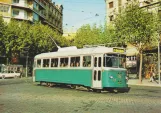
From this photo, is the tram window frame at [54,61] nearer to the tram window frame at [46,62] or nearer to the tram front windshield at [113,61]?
the tram window frame at [46,62]

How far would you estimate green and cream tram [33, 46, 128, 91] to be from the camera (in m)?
20.6

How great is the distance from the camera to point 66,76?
24.3m

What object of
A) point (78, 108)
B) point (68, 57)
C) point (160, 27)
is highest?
point (160, 27)

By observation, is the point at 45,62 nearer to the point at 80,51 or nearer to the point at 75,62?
the point at 75,62

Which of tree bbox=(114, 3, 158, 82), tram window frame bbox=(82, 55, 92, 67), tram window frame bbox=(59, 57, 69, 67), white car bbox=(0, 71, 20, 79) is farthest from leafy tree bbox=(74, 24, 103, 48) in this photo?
tram window frame bbox=(82, 55, 92, 67)

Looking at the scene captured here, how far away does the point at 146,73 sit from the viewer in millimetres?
46250

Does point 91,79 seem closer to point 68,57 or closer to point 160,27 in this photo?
point 68,57

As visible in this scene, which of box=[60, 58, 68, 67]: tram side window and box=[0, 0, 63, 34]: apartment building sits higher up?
box=[0, 0, 63, 34]: apartment building

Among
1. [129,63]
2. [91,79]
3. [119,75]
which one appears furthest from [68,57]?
[129,63]

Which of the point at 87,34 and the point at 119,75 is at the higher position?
the point at 87,34

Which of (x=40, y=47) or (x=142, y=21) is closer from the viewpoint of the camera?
(x=142, y=21)

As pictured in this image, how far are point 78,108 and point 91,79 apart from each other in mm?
8562

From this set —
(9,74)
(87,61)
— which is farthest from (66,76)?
(9,74)

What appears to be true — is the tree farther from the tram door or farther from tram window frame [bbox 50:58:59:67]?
the tram door
